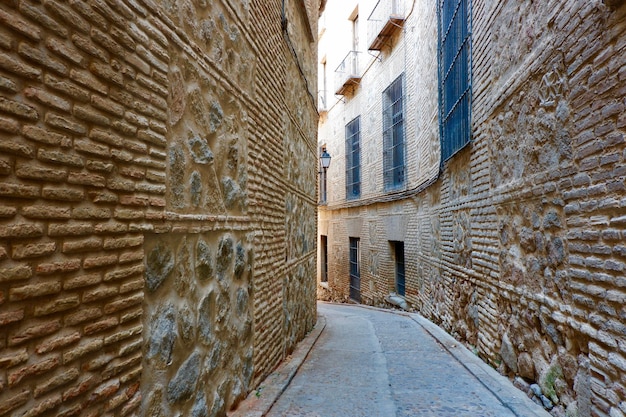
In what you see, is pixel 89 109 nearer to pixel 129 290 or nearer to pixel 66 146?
pixel 66 146

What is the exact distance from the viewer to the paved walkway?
3.57 metres

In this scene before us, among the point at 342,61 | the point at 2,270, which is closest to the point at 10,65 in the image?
the point at 2,270

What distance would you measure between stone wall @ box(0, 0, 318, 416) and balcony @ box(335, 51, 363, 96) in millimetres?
10828

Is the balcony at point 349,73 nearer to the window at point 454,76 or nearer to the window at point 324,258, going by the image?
the window at point 324,258

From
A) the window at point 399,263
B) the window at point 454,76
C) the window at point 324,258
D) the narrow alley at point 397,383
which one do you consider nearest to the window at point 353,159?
the window at point 399,263

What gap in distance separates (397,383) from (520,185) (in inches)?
88.2

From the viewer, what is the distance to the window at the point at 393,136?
11.2 metres

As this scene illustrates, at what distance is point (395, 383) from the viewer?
171 inches

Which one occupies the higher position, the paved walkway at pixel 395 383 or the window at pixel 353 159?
the window at pixel 353 159

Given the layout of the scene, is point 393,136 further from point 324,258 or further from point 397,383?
point 397,383

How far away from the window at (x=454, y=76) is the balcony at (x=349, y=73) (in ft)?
22.7

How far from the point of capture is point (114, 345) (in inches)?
74.2

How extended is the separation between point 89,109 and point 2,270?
0.70 meters

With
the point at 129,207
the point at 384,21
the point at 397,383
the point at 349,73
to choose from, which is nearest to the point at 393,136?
the point at 384,21
